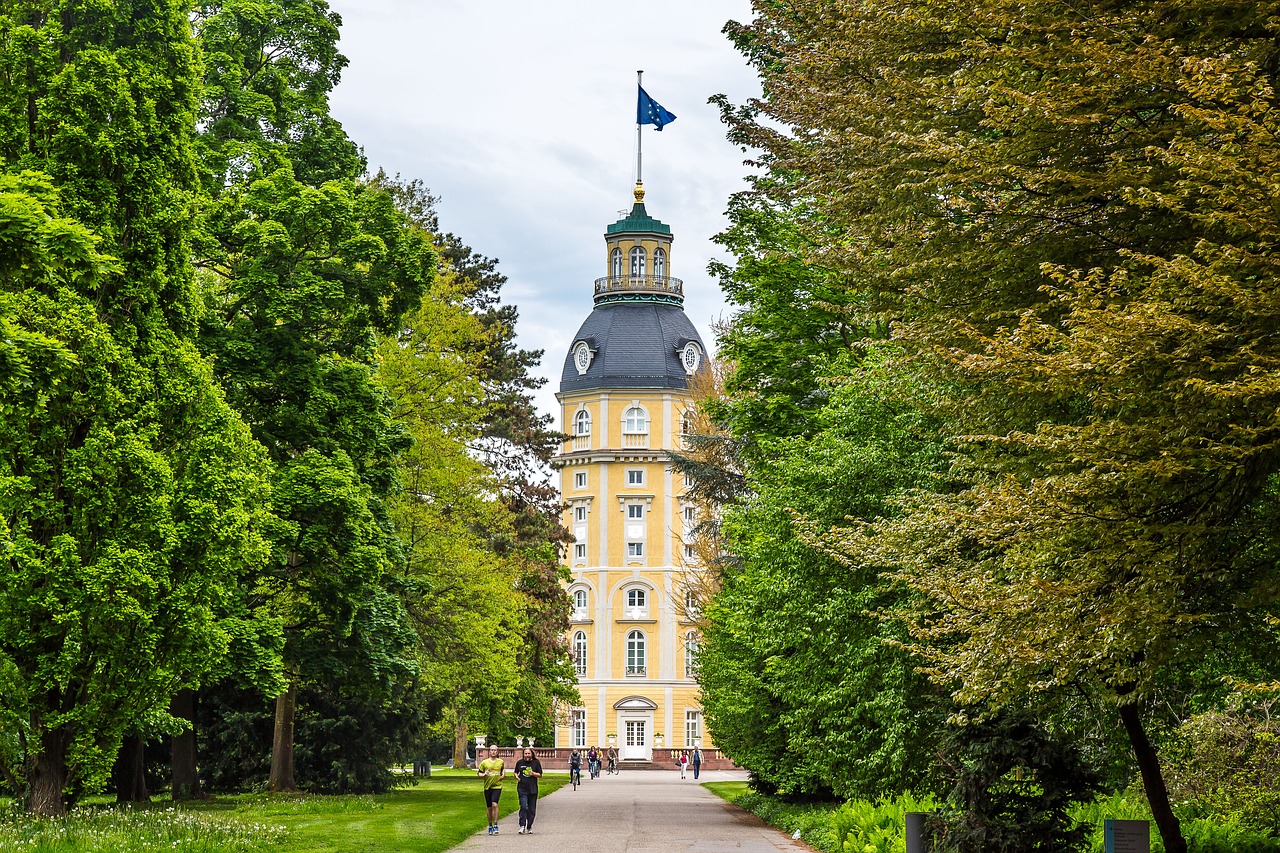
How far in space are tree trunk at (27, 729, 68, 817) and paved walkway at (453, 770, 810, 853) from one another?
567 cm

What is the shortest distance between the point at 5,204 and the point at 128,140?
31.9 feet

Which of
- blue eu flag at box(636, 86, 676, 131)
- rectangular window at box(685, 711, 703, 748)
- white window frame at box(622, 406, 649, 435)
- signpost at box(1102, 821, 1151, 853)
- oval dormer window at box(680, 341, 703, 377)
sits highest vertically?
blue eu flag at box(636, 86, 676, 131)

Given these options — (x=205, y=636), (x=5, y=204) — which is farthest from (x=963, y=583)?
(x=205, y=636)

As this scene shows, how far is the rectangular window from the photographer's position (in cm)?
8838

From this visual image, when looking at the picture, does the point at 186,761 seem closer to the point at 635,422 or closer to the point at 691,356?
the point at 635,422

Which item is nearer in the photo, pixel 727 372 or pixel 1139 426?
pixel 1139 426

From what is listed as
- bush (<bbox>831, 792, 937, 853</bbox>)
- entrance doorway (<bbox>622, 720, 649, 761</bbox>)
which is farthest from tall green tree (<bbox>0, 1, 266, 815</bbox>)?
entrance doorway (<bbox>622, 720, 649, 761</bbox>)

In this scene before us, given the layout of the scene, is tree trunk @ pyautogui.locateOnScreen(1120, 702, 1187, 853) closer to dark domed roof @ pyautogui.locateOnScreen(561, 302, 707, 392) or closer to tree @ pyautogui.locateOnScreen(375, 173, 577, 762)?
tree @ pyautogui.locateOnScreen(375, 173, 577, 762)

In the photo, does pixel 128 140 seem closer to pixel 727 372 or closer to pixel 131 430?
pixel 131 430

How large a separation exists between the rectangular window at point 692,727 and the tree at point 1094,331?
74741mm

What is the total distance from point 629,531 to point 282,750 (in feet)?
192

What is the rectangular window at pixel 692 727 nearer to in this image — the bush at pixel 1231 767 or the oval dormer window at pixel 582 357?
the oval dormer window at pixel 582 357

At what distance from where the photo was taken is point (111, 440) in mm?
17875

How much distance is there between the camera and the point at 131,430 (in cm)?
1830
